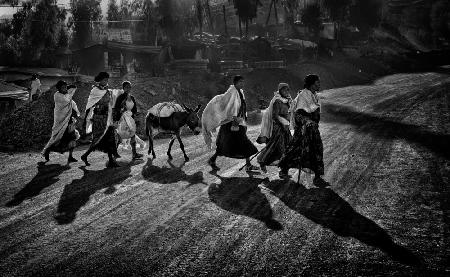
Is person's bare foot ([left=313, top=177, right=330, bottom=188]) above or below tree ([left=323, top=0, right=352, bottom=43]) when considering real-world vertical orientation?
below

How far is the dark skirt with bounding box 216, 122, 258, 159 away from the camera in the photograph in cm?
898

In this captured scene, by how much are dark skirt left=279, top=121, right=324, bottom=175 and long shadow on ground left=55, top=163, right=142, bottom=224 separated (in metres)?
3.49

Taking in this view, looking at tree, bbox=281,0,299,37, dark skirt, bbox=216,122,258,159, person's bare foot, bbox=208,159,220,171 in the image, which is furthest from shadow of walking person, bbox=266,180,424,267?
tree, bbox=281,0,299,37

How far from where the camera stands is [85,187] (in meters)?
7.66

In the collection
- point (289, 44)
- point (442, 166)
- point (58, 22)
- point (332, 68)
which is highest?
point (58, 22)

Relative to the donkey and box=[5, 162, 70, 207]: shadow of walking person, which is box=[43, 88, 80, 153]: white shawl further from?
the donkey

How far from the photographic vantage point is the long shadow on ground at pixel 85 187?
622cm

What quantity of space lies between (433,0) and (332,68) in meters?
30.7

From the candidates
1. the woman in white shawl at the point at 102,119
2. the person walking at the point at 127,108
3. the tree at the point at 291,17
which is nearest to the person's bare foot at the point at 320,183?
the woman in white shawl at the point at 102,119

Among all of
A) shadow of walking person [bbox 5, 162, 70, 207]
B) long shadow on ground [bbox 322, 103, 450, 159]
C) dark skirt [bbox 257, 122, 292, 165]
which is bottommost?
long shadow on ground [bbox 322, 103, 450, 159]

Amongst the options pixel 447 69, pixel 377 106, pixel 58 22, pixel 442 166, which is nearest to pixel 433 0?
pixel 447 69

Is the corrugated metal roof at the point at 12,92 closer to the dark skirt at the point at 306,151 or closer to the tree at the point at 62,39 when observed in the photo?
the dark skirt at the point at 306,151

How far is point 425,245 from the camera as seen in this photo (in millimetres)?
4859

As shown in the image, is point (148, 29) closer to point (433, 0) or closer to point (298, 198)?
point (433, 0)
